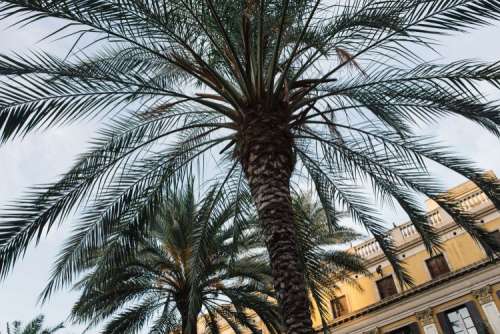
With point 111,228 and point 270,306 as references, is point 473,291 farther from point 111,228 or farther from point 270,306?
point 111,228

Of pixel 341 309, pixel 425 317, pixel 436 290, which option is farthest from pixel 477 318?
pixel 341 309

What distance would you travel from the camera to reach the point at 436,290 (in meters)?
23.5

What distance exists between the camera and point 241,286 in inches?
572

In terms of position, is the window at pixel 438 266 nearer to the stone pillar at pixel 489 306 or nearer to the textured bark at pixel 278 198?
the stone pillar at pixel 489 306

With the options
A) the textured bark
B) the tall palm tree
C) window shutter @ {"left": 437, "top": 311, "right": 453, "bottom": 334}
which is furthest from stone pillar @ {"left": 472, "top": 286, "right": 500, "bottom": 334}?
the textured bark

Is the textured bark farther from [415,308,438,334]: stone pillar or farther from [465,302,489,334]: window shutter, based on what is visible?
[415,308,438,334]: stone pillar

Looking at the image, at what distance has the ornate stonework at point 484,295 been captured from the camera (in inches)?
848

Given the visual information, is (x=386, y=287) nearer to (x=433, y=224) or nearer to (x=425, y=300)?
(x=425, y=300)

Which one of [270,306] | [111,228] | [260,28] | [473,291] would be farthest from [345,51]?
[473,291]

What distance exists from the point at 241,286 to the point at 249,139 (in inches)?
348

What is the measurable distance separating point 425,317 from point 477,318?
2.53m

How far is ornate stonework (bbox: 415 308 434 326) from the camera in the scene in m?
23.2

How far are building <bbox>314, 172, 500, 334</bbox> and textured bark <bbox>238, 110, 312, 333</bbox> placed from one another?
1624 centimetres

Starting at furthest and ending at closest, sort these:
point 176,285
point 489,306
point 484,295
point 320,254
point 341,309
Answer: point 341,309, point 484,295, point 489,306, point 176,285, point 320,254
